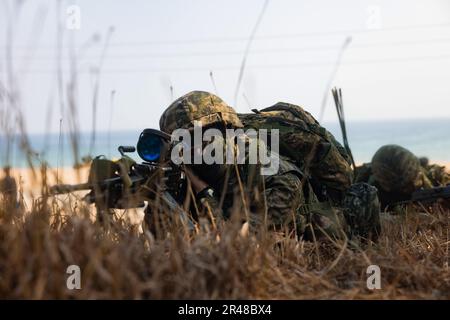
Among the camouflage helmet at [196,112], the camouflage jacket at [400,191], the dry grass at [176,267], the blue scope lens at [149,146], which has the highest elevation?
the camouflage helmet at [196,112]

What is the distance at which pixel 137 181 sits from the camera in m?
3.05

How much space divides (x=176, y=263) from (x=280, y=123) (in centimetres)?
209

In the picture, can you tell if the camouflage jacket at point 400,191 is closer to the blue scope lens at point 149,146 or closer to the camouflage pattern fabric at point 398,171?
the camouflage pattern fabric at point 398,171

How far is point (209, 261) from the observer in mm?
2396

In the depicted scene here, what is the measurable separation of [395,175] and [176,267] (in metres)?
4.52

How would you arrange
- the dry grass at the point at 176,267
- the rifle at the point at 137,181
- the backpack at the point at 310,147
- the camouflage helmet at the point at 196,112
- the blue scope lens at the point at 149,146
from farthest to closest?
the backpack at the point at 310,147 → the camouflage helmet at the point at 196,112 → the blue scope lens at the point at 149,146 → the rifle at the point at 137,181 → the dry grass at the point at 176,267

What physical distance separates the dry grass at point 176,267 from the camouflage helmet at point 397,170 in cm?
341

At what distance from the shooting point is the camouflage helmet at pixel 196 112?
3.67m

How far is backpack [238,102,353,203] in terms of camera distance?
419 centimetres

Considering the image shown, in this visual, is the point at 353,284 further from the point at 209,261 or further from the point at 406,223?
the point at 406,223

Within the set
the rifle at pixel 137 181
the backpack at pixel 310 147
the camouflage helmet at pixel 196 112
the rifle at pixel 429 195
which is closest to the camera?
the rifle at pixel 137 181

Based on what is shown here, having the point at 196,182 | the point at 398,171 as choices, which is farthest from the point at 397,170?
the point at 196,182

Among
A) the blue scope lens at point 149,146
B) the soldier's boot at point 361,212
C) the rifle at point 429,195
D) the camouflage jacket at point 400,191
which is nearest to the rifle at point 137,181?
the blue scope lens at point 149,146

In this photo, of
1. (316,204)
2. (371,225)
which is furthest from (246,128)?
(371,225)
